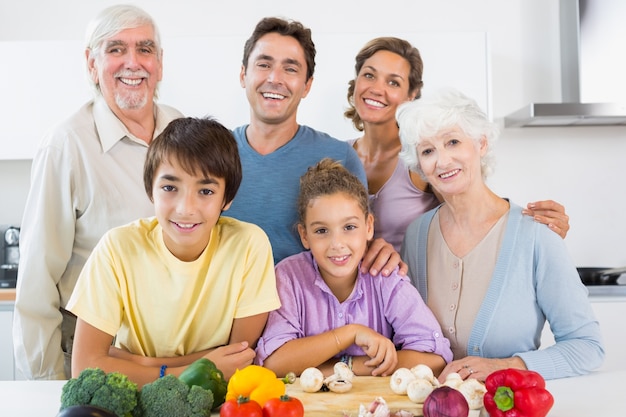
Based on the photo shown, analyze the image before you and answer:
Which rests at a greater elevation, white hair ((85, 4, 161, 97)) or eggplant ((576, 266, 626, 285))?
white hair ((85, 4, 161, 97))

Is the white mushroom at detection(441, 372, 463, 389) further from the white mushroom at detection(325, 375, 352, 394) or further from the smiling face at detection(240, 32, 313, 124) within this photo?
the smiling face at detection(240, 32, 313, 124)

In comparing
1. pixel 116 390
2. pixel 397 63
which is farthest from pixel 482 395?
pixel 397 63

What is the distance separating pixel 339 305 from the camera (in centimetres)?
168

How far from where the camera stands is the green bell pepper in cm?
125

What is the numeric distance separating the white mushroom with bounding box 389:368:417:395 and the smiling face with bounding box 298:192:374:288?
1.35 feet

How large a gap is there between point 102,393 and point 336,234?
75cm

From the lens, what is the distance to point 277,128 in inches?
76.1

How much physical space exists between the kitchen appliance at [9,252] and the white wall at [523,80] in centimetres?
109

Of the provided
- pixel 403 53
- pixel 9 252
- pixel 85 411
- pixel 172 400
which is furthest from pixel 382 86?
pixel 9 252

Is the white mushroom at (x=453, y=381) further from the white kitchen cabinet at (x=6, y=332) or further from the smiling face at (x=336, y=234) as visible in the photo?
the white kitchen cabinet at (x=6, y=332)

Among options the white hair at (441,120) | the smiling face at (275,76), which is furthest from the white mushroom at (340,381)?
the smiling face at (275,76)

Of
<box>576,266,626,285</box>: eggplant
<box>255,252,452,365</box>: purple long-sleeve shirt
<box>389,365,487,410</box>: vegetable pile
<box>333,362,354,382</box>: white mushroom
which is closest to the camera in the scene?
<box>389,365,487,410</box>: vegetable pile

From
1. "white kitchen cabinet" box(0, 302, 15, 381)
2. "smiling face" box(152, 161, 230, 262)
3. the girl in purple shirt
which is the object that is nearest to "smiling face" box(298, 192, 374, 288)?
the girl in purple shirt

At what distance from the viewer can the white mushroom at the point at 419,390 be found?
1.24m
